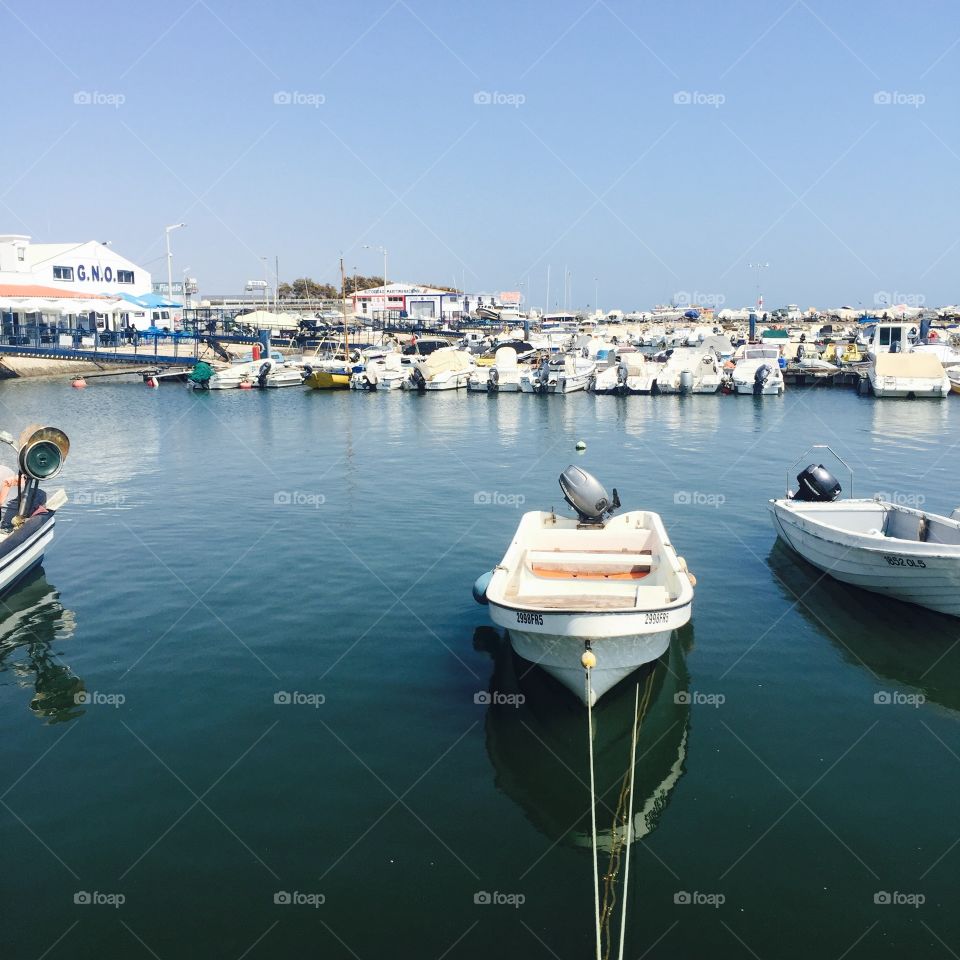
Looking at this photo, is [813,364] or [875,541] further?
[813,364]

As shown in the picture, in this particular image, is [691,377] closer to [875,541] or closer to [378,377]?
[378,377]

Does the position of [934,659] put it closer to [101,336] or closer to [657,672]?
[657,672]

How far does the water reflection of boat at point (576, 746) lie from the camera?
1001 centimetres

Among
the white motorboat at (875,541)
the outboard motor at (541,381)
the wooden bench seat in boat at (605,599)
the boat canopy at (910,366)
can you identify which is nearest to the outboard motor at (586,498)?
the wooden bench seat in boat at (605,599)

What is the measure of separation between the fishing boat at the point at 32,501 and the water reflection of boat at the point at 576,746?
36.4 ft

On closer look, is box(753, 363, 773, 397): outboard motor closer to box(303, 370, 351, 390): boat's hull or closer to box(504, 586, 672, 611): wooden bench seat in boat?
box(303, 370, 351, 390): boat's hull

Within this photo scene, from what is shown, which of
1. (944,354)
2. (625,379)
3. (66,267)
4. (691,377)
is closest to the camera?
(691,377)

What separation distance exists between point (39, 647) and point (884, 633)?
596 inches

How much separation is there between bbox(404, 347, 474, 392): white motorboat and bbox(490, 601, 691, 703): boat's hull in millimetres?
54710

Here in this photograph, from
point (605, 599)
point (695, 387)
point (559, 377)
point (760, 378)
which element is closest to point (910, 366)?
point (760, 378)

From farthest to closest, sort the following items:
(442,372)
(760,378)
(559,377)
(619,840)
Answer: (442,372) → (559,377) → (760,378) → (619,840)

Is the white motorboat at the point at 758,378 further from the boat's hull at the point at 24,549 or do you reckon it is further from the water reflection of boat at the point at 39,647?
the water reflection of boat at the point at 39,647

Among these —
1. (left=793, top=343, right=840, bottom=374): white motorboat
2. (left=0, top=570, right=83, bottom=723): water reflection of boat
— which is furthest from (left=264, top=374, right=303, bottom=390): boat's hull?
(left=0, top=570, right=83, bottom=723): water reflection of boat

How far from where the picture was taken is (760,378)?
5962cm
